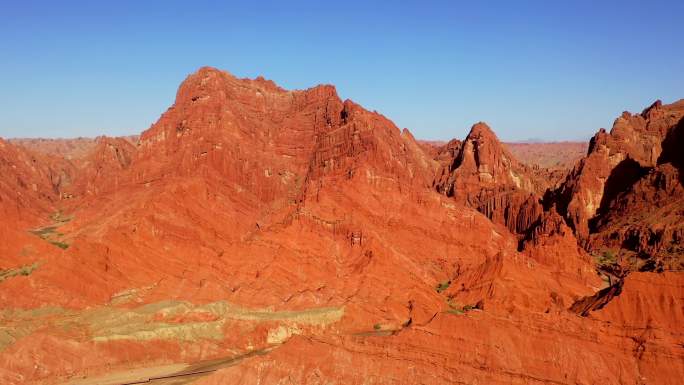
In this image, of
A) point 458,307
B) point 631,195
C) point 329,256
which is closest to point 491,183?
point 631,195

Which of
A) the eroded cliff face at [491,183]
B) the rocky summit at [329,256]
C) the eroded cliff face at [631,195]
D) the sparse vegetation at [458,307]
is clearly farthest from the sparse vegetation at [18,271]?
the eroded cliff face at [491,183]

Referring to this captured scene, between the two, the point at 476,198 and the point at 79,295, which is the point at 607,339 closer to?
the point at 79,295

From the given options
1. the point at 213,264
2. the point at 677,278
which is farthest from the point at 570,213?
the point at 213,264

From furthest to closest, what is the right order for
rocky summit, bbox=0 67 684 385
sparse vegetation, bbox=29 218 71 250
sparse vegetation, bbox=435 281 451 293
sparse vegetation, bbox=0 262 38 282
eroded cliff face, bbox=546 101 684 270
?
eroded cliff face, bbox=546 101 684 270
sparse vegetation, bbox=29 218 71 250
sparse vegetation, bbox=435 281 451 293
sparse vegetation, bbox=0 262 38 282
rocky summit, bbox=0 67 684 385

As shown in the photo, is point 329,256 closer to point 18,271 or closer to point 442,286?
point 442,286

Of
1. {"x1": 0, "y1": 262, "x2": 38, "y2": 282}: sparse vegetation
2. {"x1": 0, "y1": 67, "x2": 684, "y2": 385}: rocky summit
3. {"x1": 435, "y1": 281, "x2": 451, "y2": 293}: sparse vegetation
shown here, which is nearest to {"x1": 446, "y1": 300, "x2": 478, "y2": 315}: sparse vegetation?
{"x1": 0, "y1": 67, "x2": 684, "y2": 385}: rocky summit

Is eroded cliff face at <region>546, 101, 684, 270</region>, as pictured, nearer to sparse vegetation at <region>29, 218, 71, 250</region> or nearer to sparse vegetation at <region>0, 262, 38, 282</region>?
sparse vegetation at <region>0, 262, 38, 282</region>

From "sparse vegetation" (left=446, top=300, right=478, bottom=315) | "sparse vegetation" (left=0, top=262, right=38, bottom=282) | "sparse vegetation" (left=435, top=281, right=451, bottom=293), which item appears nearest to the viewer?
"sparse vegetation" (left=0, top=262, right=38, bottom=282)

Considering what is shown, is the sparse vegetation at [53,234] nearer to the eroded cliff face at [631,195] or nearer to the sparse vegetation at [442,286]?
the sparse vegetation at [442,286]
